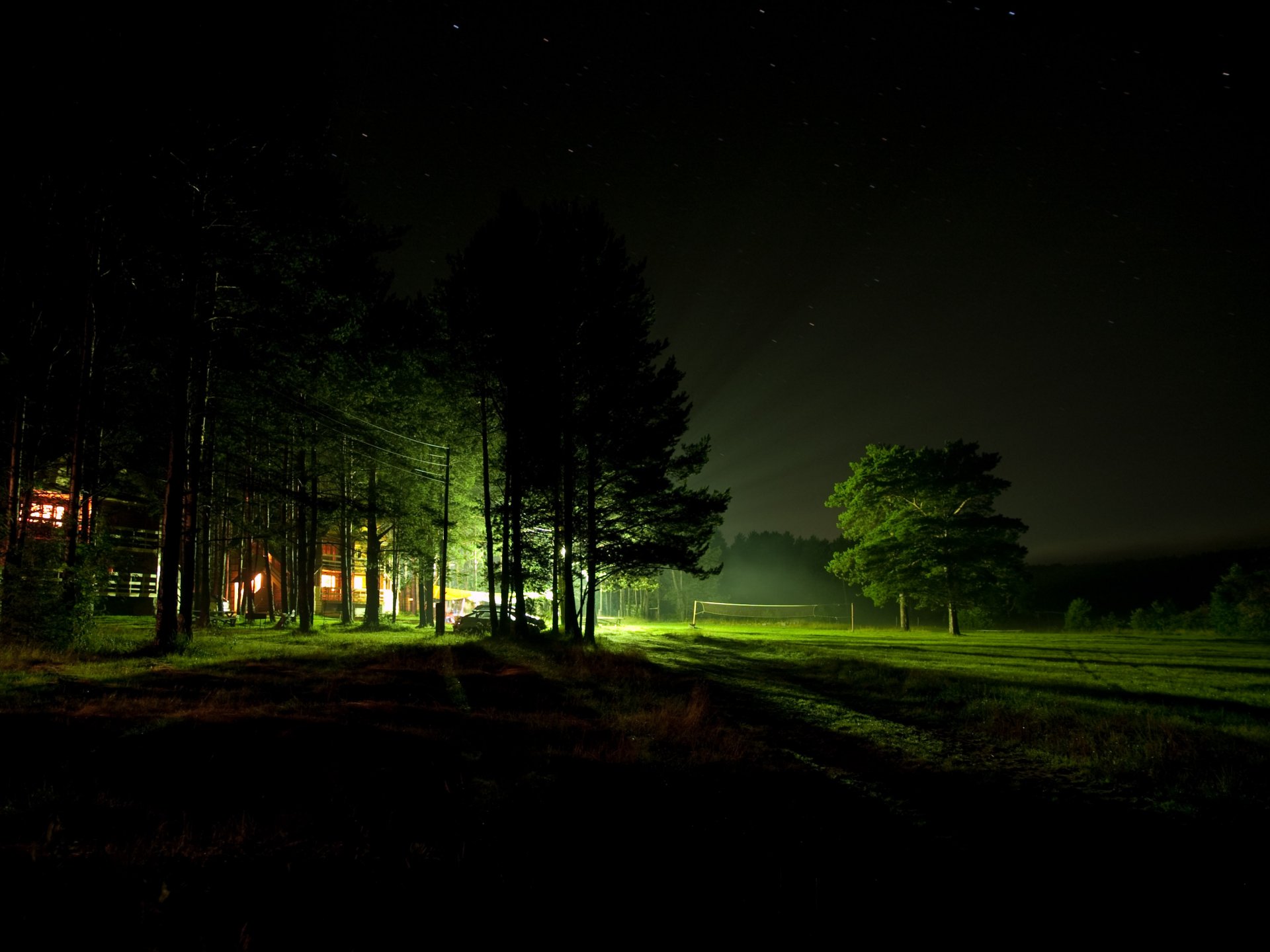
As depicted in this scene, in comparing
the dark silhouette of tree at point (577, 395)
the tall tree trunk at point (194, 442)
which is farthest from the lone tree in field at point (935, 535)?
the tall tree trunk at point (194, 442)

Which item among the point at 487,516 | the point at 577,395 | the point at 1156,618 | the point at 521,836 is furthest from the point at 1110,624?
the point at 521,836

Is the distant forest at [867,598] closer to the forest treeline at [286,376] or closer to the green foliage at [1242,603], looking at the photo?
the green foliage at [1242,603]

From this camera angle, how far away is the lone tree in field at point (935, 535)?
3509cm

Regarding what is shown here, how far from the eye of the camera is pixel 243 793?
482cm

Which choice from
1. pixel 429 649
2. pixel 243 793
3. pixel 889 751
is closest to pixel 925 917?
pixel 889 751

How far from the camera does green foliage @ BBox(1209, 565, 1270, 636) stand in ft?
100

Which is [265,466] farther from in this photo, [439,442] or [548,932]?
[548,932]

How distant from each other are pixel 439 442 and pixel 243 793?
27.6 meters

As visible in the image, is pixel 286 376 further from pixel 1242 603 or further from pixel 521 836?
pixel 1242 603

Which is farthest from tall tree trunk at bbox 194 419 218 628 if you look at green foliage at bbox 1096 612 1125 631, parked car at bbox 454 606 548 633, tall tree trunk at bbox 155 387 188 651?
green foliage at bbox 1096 612 1125 631

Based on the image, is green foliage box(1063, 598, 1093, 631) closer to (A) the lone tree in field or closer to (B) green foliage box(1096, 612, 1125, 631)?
(B) green foliage box(1096, 612, 1125, 631)

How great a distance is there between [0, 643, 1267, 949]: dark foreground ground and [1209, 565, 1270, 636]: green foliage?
127 feet

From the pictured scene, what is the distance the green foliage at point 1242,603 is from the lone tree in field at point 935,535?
10321mm

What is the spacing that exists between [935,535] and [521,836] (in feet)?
125
